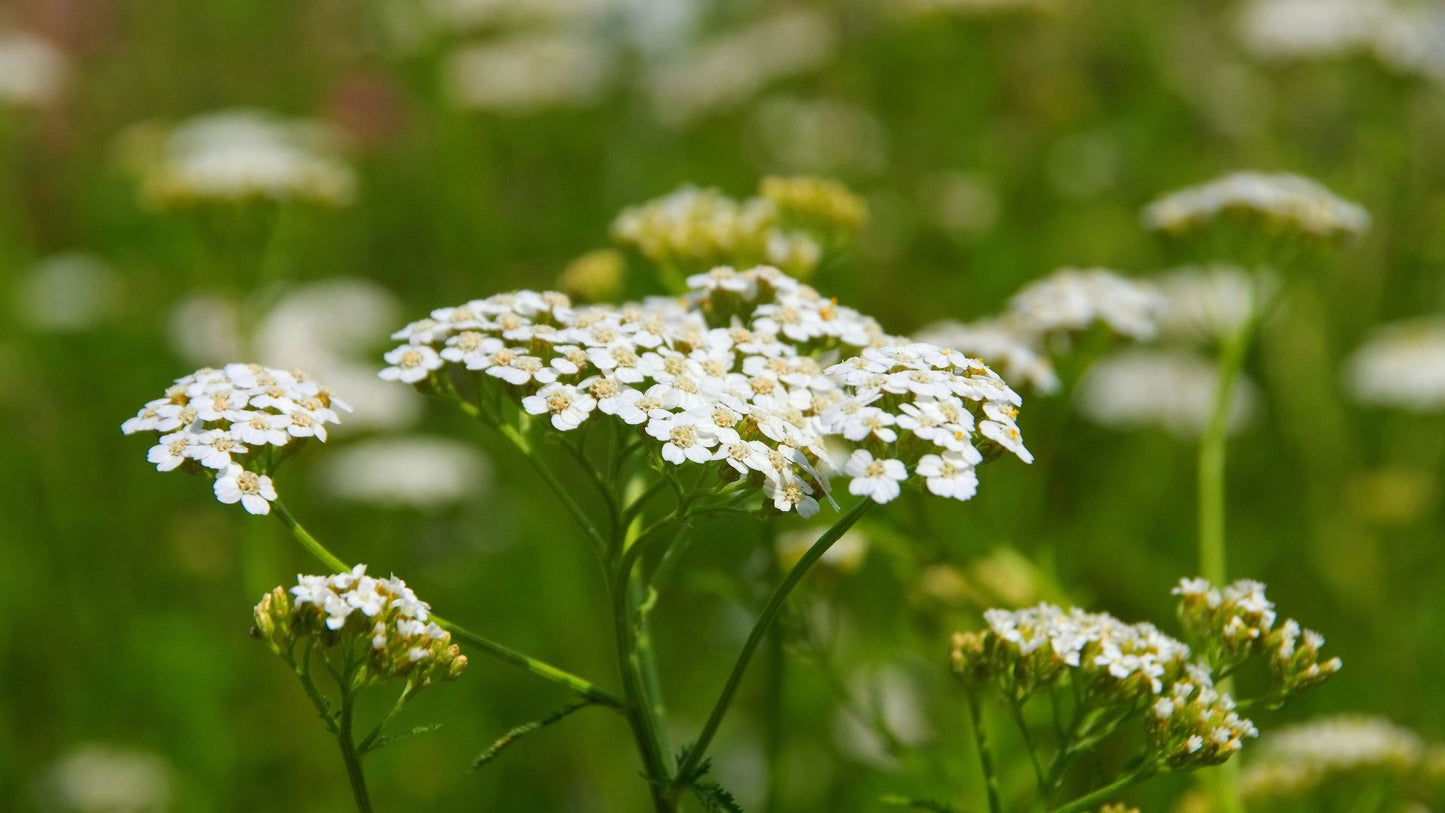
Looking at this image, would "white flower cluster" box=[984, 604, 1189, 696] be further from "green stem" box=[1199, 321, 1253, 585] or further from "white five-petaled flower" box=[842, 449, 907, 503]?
"green stem" box=[1199, 321, 1253, 585]

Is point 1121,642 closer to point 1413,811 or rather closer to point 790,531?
point 1413,811

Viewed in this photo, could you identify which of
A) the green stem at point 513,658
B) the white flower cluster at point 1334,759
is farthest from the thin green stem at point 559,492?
the white flower cluster at point 1334,759

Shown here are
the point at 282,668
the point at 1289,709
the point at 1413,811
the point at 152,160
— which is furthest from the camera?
the point at 152,160

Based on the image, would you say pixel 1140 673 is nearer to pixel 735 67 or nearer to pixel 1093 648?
pixel 1093 648

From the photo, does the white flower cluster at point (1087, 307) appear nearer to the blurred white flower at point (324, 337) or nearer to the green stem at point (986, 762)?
the green stem at point (986, 762)

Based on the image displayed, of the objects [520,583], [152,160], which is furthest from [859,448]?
[152,160]

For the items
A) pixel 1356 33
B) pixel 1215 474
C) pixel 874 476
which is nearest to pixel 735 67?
pixel 1356 33
